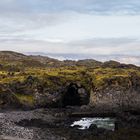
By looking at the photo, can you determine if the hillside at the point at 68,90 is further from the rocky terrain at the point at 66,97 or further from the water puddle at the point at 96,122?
the water puddle at the point at 96,122

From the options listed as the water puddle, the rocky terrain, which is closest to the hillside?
the rocky terrain

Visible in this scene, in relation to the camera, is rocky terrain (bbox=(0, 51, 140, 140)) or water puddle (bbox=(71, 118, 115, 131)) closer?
water puddle (bbox=(71, 118, 115, 131))

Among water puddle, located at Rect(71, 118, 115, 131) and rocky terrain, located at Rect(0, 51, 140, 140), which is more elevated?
rocky terrain, located at Rect(0, 51, 140, 140)

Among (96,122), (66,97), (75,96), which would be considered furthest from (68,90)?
(96,122)

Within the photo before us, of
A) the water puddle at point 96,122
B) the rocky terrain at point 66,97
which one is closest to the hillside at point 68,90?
the rocky terrain at point 66,97

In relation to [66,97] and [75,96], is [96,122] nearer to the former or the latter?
[75,96]

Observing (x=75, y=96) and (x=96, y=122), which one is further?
(x=75, y=96)

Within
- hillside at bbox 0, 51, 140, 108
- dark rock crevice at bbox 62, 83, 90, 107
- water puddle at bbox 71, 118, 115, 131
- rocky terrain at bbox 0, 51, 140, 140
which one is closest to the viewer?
water puddle at bbox 71, 118, 115, 131

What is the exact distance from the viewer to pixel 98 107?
121188mm

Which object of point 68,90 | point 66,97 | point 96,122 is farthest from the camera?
point 66,97

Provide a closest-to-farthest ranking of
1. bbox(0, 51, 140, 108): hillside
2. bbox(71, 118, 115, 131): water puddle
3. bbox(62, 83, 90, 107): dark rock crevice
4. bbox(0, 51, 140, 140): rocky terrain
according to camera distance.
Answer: bbox(71, 118, 115, 131): water puddle, bbox(0, 51, 140, 140): rocky terrain, bbox(0, 51, 140, 108): hillside, bbox(62, 83, 90, 107): dark rock crevice

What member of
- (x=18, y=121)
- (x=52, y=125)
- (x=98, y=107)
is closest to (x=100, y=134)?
(x=52, y=125)

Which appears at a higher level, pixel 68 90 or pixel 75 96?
pixel 68 90

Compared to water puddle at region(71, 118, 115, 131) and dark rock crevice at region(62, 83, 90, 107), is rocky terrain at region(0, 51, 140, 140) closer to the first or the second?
dark rock crevice at region(62, 83, 90, 107)
